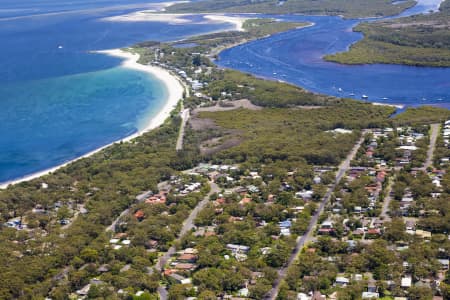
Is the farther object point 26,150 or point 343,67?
point 343,67

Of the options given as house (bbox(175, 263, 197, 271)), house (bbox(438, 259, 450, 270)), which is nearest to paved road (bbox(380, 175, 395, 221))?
house (bbox(438, 259, 450, 270))

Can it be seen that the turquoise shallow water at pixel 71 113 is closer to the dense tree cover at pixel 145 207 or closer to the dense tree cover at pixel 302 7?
the dense tree cover at pixel 145 207

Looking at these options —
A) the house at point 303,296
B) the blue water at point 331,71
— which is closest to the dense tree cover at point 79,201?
the house at point 303,296

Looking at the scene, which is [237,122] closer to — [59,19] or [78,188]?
[78,188]

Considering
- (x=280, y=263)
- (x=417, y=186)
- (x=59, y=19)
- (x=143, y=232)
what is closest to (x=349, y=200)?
(x=417, y=186)

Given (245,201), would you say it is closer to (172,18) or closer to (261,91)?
(261,91)

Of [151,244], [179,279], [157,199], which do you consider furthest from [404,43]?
[179,279]
